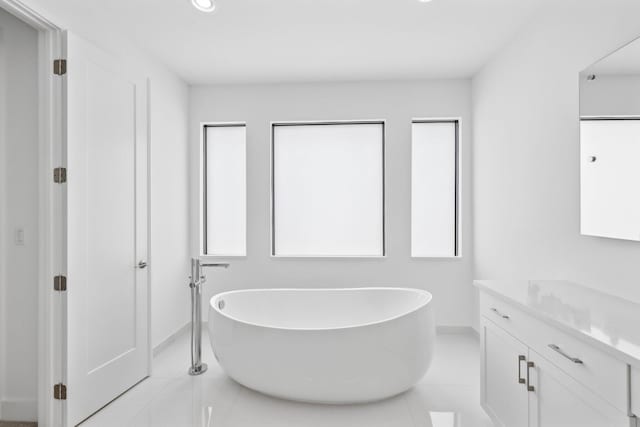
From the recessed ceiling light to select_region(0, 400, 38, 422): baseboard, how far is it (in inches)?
100

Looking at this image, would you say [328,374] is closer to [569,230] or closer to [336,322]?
[336,322]

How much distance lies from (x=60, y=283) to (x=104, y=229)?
40 centimetres

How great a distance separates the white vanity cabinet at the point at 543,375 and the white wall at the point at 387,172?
1.48 m

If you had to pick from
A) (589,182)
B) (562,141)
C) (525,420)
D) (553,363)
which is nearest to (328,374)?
(525,420)

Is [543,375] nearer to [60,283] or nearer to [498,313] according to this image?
[498,313]

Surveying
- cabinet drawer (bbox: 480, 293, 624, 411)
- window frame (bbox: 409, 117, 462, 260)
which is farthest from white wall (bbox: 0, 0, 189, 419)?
cabinet drawer (bbox: 480, 293, 624, 411)

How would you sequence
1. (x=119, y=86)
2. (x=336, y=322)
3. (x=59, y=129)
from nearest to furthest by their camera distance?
(x=59, y=129) < (x=119, y=86) < (x=336, y=322)

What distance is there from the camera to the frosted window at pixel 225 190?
3.80 metres

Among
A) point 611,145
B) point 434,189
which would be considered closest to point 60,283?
point 611,145

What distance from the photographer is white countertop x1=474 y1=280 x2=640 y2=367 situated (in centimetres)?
114

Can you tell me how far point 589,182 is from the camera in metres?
1.86

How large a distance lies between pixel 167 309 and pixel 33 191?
162cm

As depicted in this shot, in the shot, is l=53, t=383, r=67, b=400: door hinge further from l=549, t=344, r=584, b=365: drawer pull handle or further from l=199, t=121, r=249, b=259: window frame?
l=549, t=344, r=584, b=365: drawer pull handle

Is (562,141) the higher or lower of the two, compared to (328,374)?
higher
